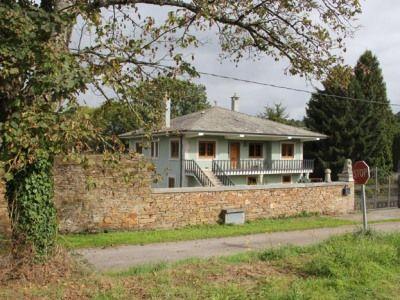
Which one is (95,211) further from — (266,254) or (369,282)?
(369,282)

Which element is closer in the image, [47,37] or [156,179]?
[47,37]

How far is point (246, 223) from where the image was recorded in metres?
18.8

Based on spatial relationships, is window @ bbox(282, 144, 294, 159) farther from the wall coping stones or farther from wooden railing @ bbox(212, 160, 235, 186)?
the wall coping stones

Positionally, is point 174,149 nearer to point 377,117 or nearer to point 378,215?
point 378,215

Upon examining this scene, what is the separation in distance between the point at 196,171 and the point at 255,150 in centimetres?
628

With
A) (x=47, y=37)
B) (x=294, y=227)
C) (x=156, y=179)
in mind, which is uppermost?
(x=47, y=37)

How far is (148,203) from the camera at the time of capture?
1650 cm

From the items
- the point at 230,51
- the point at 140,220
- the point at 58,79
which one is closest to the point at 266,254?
the point at 230,51

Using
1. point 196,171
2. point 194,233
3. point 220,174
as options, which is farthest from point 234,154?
point 194,233

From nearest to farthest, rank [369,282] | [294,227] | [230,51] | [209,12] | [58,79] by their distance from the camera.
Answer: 1. [58,79]
2. [369,282]
3. [209,12]
4. [230,51]
5. [294,227]

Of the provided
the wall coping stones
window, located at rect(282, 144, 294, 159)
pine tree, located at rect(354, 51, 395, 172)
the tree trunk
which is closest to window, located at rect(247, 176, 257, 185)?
window, located at rect(282, 144, 294, 159)

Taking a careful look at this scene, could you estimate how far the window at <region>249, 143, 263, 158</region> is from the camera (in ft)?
118

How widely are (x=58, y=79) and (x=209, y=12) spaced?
3322mm

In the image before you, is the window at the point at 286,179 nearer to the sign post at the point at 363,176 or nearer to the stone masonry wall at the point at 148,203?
the stone masonry wall at the point at 148,203
